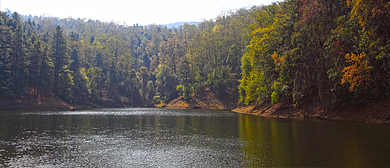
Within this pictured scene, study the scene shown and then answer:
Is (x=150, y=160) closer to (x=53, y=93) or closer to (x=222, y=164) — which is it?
(x=222, y=164)

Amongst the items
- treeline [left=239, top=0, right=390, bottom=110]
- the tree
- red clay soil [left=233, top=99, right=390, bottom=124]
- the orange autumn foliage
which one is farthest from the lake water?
the tree

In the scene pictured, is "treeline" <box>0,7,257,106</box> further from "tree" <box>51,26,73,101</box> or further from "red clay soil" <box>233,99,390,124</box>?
"red clay soil" <box>233,99,390,124</box>

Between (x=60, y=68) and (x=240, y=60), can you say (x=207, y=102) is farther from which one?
(x=60, y=68)

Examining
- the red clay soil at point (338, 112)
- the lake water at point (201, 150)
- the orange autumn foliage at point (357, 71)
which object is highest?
the orange autumn foliage at point (357, 71)

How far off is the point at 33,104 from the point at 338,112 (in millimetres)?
85961

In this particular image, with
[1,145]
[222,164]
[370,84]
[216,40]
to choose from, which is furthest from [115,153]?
[216,40]

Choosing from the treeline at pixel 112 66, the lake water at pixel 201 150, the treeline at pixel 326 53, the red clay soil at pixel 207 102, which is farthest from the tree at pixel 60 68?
the lake water at pixel 201 150

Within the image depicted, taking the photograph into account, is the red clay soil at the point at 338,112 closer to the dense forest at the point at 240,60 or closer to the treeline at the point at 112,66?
the dense forest at the point at 240,60

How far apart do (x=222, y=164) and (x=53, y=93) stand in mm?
95544

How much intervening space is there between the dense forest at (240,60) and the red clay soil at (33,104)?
6.28ft

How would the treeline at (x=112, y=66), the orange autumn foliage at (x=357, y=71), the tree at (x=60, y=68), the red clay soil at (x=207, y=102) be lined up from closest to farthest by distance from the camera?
the orange autumn foliage at (x=357, y=71), the treeline at (x=112, y=66), the red clay soil at (x=207, y=102), the tree at (x=60, y=68)

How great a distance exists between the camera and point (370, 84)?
35312 mm

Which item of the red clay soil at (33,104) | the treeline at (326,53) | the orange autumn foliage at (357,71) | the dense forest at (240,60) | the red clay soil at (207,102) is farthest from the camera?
the red clay soil at (207,102)

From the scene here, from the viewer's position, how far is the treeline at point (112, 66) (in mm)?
89500
